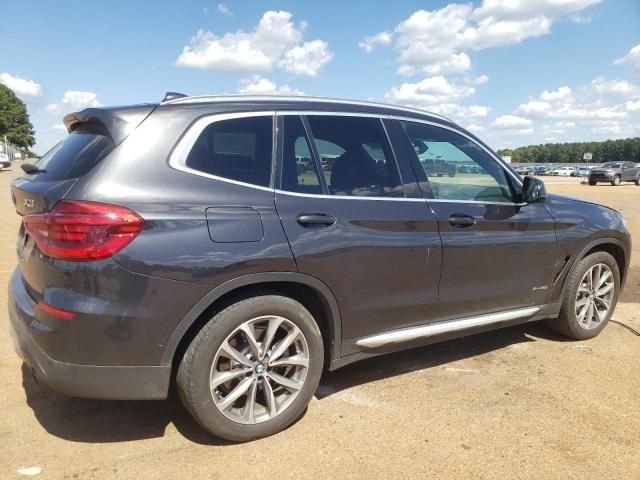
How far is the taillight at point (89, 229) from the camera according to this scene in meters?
2.40

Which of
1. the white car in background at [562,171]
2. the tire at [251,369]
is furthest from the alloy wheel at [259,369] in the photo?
the white car in background at [562,171]

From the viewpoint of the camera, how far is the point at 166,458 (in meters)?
2.71

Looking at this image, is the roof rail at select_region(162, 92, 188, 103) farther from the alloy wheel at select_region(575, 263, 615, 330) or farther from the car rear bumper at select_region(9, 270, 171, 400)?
the alloy wheel at select_region(575, 263, 615, 330)

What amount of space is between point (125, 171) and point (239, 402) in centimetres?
136

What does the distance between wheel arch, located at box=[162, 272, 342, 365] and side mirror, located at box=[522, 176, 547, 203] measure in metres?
1.87

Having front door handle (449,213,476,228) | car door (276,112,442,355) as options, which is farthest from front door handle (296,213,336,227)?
front door handle (449,213,476,228)

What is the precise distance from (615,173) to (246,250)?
4081cm

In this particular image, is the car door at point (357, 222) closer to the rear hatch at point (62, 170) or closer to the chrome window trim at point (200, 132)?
the chrome window trim at point (200, 132)

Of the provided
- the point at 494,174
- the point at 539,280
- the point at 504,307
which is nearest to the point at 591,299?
the point at 539,280

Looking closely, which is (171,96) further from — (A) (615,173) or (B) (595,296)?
(A) (615,173)

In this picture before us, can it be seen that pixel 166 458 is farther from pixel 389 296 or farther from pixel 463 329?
pixel 463 329

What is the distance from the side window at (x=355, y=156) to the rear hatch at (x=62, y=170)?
1.02 m

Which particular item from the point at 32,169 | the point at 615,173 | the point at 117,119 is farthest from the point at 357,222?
the point at 615,173

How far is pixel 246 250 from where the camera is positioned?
2670 mm
